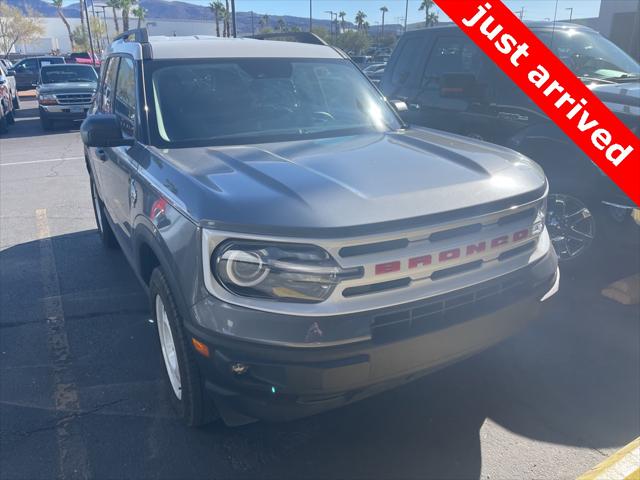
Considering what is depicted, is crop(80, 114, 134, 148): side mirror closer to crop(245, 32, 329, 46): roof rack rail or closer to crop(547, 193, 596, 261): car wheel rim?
crop(245, 32, 329, 46): roof rack rail

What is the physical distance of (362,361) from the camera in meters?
2.17

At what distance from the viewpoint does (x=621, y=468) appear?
2.04 metres

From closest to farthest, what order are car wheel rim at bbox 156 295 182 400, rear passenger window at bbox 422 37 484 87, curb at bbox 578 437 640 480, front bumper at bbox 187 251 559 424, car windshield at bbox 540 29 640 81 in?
curb at bbox 578 437 640 480 → front bumper at bbox 187 251 559 424 → car wheel rim at bbox 156 295 182 400 → car windshield at bbox 540 29 640 81 → rear passenger window at bbox 422 37 484 87

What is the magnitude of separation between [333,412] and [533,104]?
348cm

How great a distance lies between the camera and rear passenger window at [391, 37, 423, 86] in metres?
6.75

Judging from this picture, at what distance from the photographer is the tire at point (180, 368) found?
256 centimetres

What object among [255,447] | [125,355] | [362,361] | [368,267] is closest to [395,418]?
[255,447]

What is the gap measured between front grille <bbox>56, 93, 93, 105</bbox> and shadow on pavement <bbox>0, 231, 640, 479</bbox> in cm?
1232

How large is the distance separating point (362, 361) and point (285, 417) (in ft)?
1.38

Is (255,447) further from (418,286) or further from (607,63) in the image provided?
(607,63)

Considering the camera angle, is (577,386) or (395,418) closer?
(395,418)

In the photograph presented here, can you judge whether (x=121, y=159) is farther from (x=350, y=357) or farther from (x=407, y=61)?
(x=407, y=61)

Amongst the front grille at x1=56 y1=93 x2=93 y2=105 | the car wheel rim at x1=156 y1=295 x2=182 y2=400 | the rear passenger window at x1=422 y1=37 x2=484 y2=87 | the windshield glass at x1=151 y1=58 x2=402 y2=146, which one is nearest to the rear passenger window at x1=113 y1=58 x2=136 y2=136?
the windshield glass at x1=151 y1=58 x2=402 y2=146

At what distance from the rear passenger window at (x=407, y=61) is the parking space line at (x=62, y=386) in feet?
14.7
